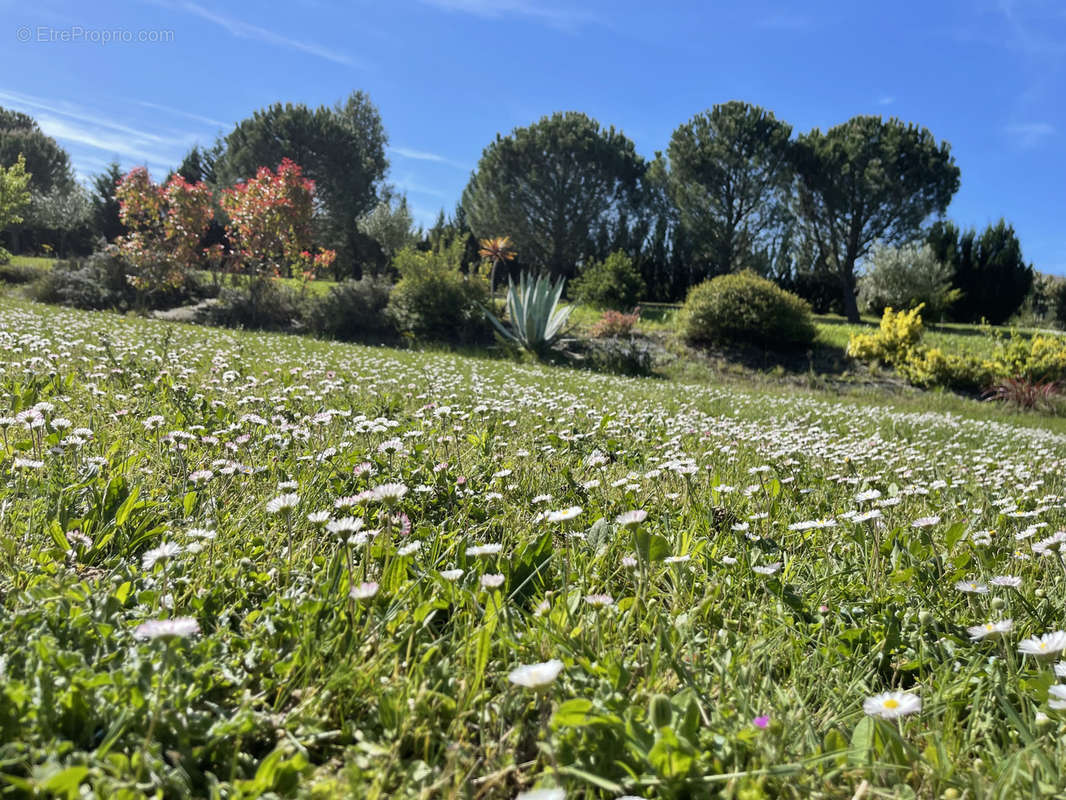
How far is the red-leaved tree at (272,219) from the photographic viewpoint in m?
15.0

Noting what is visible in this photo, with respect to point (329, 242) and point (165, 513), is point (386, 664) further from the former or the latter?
point (329, 242)

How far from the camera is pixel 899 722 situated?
102 centimetres

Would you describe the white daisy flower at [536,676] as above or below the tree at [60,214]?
below

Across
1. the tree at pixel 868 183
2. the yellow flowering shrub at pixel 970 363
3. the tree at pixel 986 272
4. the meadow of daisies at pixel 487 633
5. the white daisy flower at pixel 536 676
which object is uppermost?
the tree at pixel 868 183

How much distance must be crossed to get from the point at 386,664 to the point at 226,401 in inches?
109

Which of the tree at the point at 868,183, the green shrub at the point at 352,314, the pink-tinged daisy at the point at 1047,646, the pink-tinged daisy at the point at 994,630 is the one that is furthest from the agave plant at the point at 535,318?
the tree at the point at 868,183

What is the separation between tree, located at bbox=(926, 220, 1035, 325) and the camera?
25391 mm

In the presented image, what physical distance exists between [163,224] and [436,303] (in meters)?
7.83

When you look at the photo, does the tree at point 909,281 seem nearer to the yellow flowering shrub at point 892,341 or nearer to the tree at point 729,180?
the tree at point 729,180

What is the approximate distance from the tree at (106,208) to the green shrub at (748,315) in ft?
110

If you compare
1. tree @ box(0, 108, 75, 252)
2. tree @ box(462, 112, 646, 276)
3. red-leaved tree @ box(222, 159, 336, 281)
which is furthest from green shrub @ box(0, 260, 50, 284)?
tree @ box(0, 108, 75, 252)

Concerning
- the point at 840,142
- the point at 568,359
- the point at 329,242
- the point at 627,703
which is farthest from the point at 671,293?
the point at 627,703

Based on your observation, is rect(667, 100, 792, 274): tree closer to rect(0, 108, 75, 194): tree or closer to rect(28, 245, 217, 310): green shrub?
rect(28, 245, 217, 310): green shrub

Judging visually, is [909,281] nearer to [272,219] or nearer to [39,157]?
[272,219]
